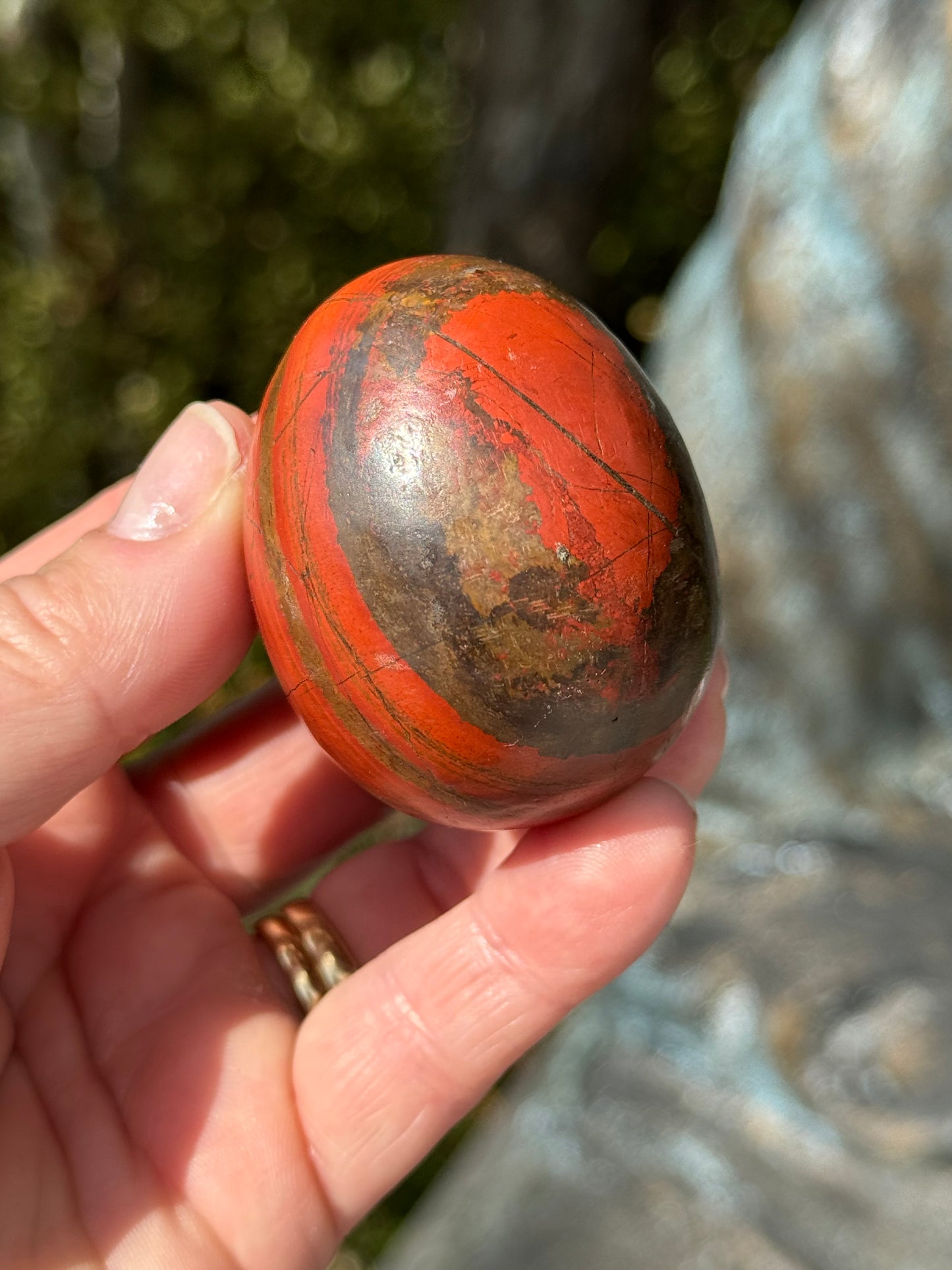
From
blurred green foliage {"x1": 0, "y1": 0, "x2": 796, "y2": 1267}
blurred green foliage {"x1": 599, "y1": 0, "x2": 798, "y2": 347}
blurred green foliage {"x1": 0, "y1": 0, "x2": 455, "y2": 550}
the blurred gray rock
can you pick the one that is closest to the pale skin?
the blurred gray rock

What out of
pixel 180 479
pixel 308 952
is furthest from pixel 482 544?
pixel 308 952

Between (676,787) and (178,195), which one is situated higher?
(178,195)

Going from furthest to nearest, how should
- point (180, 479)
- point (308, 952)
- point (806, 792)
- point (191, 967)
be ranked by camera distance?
point (806, 792) → point (308, 952) → point (191, 967) → point (180, 479)

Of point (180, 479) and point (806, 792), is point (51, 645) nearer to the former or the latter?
point (180, 479)

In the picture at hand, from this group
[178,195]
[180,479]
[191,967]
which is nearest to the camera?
[180,479]

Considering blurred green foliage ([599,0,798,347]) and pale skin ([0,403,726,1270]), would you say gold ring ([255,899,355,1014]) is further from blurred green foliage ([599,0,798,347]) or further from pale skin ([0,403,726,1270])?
blurred green foliage ([599,0,798,347])

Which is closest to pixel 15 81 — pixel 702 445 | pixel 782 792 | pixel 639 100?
pixel 639 100
